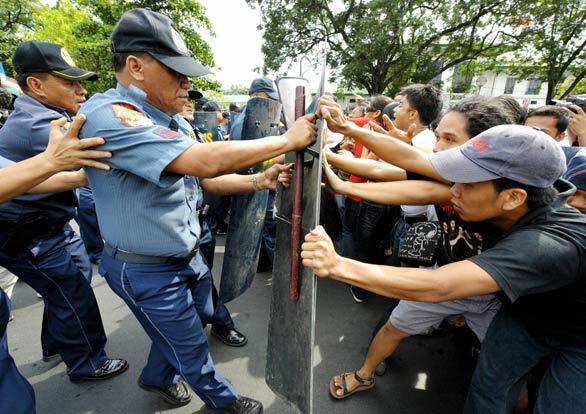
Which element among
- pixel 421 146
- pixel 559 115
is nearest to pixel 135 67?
pixel 421 146

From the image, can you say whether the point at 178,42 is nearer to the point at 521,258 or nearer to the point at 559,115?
the point at 521,258

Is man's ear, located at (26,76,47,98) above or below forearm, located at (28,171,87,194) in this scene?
above

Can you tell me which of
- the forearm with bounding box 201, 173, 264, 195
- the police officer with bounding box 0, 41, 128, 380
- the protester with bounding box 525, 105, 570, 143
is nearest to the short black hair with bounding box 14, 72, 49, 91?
the police officer with bounding box 0, 41, 128, 380

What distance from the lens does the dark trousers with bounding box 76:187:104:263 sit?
368 centimetres

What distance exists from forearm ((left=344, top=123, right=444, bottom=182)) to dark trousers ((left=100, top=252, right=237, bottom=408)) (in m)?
1.24

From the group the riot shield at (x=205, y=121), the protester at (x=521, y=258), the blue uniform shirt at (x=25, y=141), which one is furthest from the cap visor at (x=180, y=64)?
the riot shield at (x=205, y=121)

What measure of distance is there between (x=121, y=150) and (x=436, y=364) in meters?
2.67

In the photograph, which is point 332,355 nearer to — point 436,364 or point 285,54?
point 436,364

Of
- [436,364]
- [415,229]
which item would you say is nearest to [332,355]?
[436,364]

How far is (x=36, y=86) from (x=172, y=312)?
1.80 meters

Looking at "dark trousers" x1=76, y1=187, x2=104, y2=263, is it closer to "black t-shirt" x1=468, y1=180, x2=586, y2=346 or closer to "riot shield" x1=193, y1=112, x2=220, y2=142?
"riot shield" x1=193, y1=112, x2=220, y2=142

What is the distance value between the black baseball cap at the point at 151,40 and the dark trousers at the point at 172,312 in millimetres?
962

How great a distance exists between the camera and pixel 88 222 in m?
3.81

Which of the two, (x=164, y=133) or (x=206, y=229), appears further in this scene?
(x=206, y=229)
